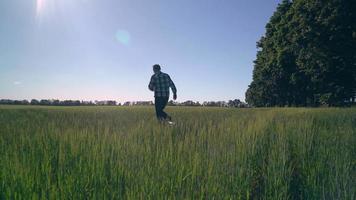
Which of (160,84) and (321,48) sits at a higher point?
(321,48)

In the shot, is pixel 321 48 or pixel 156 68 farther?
pixel 321 48

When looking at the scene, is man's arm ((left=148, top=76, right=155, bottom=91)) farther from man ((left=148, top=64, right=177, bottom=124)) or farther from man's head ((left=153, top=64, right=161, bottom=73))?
man's head ((left=153, top=64, right=161, bottom=73))

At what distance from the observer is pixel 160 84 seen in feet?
33.7

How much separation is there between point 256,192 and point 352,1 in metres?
24.6

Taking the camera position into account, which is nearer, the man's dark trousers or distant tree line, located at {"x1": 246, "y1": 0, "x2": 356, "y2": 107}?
the man's dark trousers

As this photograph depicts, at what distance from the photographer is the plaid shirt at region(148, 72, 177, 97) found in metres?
10.3

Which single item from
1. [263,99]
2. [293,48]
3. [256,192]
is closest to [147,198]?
[256,192]

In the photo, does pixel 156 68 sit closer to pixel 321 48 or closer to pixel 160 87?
pixel 160 87

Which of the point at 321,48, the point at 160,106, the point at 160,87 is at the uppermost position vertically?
the point at 321,48

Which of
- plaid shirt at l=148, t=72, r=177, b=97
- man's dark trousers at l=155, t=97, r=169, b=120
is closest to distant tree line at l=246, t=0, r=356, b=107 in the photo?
plaid shirt at l=148, t=72, r=177, b=97

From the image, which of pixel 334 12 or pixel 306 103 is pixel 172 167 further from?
pixel 306 103

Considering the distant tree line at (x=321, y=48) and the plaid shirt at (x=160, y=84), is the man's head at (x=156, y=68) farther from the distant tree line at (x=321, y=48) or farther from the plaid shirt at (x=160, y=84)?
the distant tree line at (x=321, y=48)

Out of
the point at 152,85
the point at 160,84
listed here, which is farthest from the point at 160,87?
the point at 152,85

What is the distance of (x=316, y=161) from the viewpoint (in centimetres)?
354
